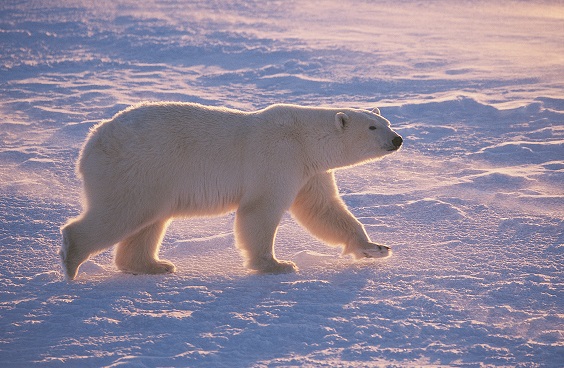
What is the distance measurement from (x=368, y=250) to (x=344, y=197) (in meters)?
1.24

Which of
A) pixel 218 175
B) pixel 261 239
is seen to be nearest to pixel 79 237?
pixel 218 175

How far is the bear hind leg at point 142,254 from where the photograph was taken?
15.4 feet

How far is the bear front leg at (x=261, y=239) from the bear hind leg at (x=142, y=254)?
0.55m

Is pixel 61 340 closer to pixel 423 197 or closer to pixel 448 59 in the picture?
pixel 423 197

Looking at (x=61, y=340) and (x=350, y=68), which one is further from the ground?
(x=350, y=68)

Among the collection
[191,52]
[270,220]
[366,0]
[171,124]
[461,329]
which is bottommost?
[461,329]

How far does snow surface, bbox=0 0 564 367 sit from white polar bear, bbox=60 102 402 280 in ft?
0.75

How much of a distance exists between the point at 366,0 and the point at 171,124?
12.5 m

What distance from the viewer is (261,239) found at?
179 inches

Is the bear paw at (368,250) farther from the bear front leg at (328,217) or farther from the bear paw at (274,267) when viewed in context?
the bear paw at (274,267)

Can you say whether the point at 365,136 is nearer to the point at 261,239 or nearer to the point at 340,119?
the point at 340,119

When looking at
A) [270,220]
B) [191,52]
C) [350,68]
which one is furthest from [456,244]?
[191,52]

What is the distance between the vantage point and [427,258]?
462cm

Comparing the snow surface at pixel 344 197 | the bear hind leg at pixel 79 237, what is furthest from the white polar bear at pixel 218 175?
the snow surface at pixel 344 197
